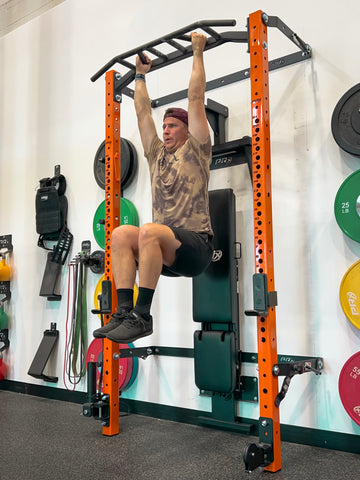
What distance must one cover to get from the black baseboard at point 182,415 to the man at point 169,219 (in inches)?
43.9

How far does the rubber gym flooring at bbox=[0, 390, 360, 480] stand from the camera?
86.9 inches

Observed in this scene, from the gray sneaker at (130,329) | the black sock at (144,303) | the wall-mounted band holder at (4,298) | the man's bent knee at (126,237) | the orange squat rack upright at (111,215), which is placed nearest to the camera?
the gray sneaker at (130,329)

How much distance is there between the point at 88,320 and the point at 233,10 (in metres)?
2.59

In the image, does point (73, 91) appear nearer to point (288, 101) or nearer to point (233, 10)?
point (233, 10)

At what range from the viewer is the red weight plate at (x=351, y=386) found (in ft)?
7.80

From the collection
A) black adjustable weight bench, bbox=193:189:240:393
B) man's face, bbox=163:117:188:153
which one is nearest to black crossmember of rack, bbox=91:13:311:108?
man's face, bbox=163:117:188:153

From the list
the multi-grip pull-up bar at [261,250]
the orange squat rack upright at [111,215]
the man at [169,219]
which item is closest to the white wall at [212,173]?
the multi-grip pull-up bar at [261,250]

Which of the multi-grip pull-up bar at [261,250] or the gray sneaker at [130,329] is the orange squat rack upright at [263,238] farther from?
the gray sneaker at [130,329]

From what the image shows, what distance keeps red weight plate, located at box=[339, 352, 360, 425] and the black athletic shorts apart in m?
0.92

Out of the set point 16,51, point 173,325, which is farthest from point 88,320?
point 16,51

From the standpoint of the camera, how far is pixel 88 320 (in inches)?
151

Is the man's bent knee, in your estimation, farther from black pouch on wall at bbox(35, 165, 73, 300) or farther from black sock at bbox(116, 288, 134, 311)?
black pouch on wall at bbox(35, 165, 73, 300)

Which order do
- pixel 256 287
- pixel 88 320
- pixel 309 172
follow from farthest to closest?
pixel 88 320 → pixel 309 172 → pixel 256 287

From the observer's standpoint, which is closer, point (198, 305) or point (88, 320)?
point (198, 305)
